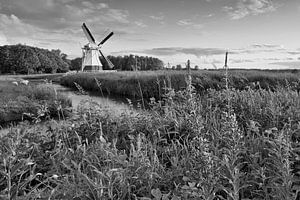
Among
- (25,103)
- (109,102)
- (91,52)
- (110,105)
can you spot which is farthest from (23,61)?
(110,105)

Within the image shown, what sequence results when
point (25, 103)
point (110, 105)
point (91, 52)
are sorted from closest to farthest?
point (110, 105) → point (25, 103) → point (91, 52)

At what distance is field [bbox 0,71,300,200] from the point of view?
7.12 ft

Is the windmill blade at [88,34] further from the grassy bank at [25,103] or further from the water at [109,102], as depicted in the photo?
the water at [109,102]

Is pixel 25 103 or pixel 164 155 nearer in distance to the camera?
pixel 164 155

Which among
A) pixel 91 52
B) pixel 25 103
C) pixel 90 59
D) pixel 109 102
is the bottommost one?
pixel 25 103

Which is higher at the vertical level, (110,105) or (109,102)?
(110,105)

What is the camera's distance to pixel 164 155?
3.89m

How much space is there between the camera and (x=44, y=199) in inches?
98.3

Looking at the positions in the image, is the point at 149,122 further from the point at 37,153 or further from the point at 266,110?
the point at 266,110

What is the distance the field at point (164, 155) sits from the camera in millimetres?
2170

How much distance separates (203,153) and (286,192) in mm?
909

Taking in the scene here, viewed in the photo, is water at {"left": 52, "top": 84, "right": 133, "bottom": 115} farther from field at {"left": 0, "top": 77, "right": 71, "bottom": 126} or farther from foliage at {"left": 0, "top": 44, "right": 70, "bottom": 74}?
foliage at {"left": 0, "top": 44, "right": 70, "bottom": 74}

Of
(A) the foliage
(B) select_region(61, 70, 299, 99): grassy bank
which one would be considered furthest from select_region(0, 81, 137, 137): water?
(A) the foliage

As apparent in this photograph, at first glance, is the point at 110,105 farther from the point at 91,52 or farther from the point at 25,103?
the point at 91,52
